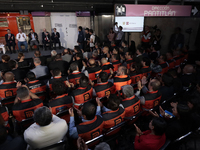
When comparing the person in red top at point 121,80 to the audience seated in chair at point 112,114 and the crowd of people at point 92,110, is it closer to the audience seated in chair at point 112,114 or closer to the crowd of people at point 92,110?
the crowd of people at point 92,110

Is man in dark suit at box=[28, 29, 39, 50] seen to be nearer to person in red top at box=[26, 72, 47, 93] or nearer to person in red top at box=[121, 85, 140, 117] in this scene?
person in red top at box=[26, 72, 47, 93]

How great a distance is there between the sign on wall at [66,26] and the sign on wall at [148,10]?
6.32 meters

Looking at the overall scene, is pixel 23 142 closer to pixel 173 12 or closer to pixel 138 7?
pixel 138 7

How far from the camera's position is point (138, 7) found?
245 inches

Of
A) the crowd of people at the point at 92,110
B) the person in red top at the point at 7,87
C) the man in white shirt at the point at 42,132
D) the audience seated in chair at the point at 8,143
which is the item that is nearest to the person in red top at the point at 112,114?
the crowd of people at the point at 92,110

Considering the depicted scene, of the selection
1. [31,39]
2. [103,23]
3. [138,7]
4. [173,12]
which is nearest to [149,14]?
[138,7]

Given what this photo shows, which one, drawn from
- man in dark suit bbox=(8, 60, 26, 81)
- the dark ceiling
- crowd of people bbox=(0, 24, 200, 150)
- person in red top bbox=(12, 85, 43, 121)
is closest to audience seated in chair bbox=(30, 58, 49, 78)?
crowd of people bbox=(0, 24, 200, 150)

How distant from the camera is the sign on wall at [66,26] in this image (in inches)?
435

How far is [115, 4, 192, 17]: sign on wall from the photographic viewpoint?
612 cm

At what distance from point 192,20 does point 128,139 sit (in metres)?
8.39

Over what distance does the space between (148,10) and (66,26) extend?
23.4ft

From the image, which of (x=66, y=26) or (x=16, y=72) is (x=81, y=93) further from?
(x=66, y=26)

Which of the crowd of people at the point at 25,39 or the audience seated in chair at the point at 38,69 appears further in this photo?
the crowd of people at the point at 25,39

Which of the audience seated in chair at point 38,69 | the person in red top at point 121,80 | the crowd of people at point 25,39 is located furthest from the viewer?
the crowd of people at point 25,39
